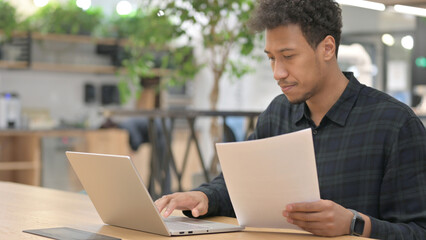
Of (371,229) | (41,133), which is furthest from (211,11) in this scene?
(371,229)

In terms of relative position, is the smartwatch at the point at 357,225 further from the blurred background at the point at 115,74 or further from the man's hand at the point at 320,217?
the blurred background at the point at 115,74

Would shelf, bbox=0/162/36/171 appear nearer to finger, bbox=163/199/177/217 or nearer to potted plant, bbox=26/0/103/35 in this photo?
potted plant, bbox=26/0/103/35

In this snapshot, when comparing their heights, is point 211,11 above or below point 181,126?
above

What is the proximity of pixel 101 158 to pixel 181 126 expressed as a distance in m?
7.21

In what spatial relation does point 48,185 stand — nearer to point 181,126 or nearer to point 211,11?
point 181,126

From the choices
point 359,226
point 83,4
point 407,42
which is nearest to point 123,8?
point 83,4

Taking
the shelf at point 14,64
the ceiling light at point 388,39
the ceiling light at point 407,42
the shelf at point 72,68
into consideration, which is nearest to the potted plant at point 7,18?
the shelf at point 14,64

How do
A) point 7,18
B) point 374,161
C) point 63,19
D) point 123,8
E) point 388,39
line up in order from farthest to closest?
point 123,8 < point 63,19 < point 7,18 < point 388,39 < point 374,161

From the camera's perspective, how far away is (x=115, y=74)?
7.66m

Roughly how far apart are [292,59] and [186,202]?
0.46 m

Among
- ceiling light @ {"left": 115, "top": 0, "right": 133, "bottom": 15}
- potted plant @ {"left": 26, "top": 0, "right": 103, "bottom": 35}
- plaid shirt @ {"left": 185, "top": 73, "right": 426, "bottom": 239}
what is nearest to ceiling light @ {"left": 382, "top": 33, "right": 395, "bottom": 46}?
potted plant @ {"left": 26, "top": 0, "right": 103, "bottom": 35}


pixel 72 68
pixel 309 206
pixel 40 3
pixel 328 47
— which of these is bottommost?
pixel 309 206

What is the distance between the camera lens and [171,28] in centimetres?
499

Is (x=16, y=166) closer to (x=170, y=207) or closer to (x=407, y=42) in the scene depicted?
(x=407, y=42)
